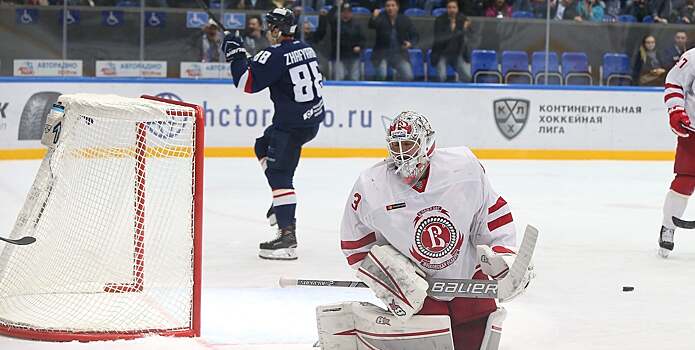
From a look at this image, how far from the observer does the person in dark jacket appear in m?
10.4

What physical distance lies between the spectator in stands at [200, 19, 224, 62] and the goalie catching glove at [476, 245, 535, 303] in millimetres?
6976

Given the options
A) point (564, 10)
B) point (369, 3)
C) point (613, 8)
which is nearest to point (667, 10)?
point (613, 8)

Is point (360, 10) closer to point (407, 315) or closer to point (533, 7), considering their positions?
point (533, 7)

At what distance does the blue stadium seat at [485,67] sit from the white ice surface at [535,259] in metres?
1.16

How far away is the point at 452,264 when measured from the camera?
335 cm

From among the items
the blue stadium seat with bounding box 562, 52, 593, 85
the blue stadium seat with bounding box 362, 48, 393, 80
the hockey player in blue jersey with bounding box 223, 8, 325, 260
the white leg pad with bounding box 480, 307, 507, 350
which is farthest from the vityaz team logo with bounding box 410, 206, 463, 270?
the blue stadium seat with bounding box 562, 52, 593, 85

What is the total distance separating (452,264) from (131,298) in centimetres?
146

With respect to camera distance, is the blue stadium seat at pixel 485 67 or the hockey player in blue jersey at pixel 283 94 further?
the blue stadium seat at pixel 485 67

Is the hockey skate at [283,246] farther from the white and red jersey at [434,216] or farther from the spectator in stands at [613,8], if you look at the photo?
the spectator in stands at [613,8]

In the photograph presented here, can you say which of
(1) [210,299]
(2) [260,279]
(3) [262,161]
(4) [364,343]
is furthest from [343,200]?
(4) [364,343]

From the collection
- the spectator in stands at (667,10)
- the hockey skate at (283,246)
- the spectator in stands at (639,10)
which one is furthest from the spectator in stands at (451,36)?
the hockey skate at (283,246)

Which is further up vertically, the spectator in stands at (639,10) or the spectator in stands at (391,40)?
the spectator in stands at (639,10)

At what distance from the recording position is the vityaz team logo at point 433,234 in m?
3.29

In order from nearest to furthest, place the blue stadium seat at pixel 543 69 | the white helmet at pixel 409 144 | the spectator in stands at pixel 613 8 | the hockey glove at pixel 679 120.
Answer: the white helmet at pixel 409 144, the hockey glove at pixel 679 120, the blue stadium seat at pixel 543 69, the spectator in stands at pixel 613 8
